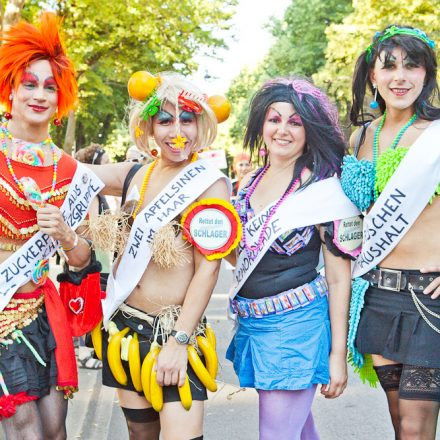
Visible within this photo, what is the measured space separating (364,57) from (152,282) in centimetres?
138

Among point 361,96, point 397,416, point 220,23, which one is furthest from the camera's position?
point 220,23

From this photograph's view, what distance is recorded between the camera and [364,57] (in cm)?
309

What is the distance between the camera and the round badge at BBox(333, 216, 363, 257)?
2881mm

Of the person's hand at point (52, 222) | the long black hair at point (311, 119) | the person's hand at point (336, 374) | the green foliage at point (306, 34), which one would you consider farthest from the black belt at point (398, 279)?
the green foliage at point (306, 34)

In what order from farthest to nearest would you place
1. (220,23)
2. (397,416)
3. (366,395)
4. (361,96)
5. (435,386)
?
(220,23)
(366,395)
(361,96)
(397,416)
(435,386)

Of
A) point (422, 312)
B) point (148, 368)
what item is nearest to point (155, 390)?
point (148, 368)

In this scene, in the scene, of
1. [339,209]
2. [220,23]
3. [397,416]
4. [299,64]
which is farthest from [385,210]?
[299,64]

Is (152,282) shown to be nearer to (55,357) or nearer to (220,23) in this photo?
(55,357)

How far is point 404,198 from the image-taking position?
280 centimetres

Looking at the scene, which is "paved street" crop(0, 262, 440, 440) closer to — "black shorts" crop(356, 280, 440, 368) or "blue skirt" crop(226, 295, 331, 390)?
"blue skirt" crop(226, 295, 331, 390)

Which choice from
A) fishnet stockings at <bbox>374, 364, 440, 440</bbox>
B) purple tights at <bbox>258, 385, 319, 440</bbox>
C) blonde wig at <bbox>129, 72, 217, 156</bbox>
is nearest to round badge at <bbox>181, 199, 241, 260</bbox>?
blonde wig at <bbox>129, 72, 217, 156</bbox>

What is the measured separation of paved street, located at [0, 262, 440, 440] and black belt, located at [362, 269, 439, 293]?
163 centimetres

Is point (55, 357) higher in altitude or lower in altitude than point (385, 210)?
lower

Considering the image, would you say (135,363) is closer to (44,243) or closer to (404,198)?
(44,243)
